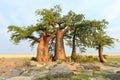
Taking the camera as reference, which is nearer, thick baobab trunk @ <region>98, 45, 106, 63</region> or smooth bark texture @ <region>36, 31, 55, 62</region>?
smooth bark texture @ <region>36, 31, 55, 62</region>

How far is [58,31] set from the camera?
143ft

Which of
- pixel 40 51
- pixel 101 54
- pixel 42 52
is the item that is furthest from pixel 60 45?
pixel 101 54

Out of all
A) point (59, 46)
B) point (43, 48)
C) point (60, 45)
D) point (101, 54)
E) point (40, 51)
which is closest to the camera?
point (40, 51)

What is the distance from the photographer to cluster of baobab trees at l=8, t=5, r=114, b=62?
142 ft

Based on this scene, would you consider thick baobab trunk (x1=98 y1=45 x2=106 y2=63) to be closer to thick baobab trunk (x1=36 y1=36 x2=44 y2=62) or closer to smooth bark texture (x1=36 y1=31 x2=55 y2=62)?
smooth bark texture (x1=36 y1=31 x2=55 y2=62)

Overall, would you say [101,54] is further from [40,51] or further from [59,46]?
[40,51]

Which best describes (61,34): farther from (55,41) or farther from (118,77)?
(118,77)

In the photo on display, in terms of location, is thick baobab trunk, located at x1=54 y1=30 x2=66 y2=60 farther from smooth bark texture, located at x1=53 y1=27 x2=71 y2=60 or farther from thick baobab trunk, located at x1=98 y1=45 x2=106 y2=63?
thick baobab trunk, located at x1=98 y1=45 x2=106 y2=63

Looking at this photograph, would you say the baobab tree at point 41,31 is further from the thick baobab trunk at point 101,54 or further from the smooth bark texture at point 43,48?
the thick baobab trunk at point 101,54

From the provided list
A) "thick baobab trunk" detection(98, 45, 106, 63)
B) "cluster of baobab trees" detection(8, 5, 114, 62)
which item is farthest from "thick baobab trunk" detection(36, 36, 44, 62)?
"thick baobab trunk" detection(98, 45, 106, 63)

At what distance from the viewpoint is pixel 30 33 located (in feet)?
141

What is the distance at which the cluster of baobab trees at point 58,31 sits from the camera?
43156 millimetres

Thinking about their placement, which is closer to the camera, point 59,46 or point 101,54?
point 59,46

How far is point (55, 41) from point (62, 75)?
80.7 feet
